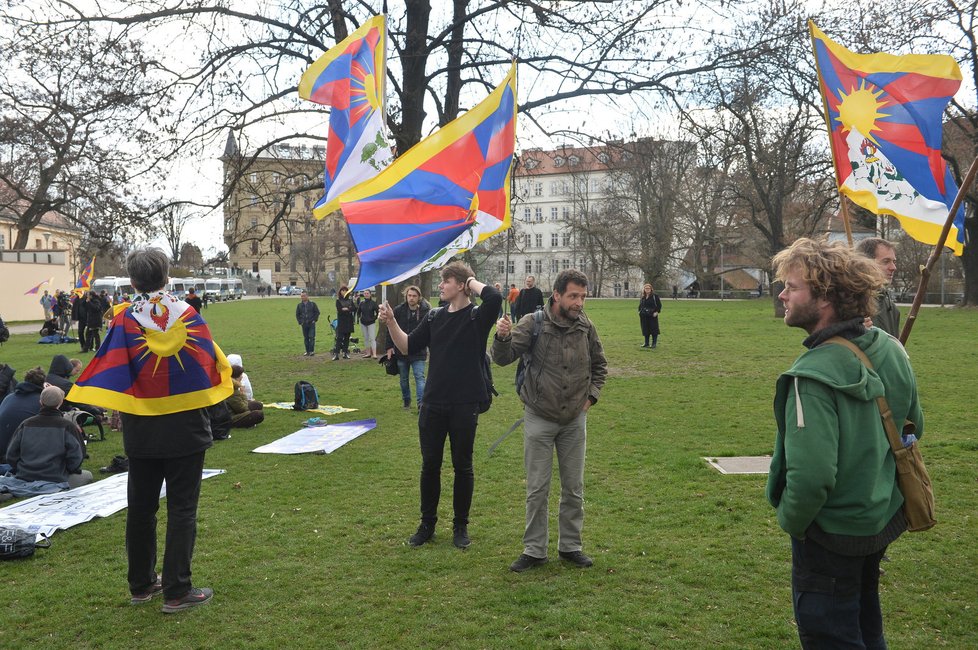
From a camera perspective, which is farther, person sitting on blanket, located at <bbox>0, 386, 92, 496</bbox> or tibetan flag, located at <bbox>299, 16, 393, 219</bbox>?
person sitting on blanket, located at <bbox>0, 386, 92, 496</bbox>

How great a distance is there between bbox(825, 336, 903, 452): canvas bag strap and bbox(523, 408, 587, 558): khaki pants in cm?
266

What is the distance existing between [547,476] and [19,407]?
5842mm

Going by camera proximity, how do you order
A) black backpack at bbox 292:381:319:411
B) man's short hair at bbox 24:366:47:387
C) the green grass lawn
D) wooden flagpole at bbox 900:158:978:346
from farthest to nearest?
black backpack at bbox 292:381:319:411 → man's short hair at bbox 24:366:47:387 → the green grass lawn → wooden flagpole at bbox 900:158:978:346

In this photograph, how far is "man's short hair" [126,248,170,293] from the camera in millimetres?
4621

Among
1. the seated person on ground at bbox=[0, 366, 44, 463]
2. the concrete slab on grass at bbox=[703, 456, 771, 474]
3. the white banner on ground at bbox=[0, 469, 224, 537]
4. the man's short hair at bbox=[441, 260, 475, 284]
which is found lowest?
the white banner on ground at bbox=[0, 469, 224, 537]

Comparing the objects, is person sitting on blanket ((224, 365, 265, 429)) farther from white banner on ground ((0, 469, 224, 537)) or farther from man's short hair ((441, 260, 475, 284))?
man's short hair ((441, 260, 475, 284))

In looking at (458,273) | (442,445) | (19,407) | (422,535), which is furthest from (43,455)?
(458,273)

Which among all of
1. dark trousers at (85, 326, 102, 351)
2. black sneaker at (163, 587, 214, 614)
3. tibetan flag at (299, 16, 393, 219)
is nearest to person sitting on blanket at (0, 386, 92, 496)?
black sneaker at (163, 587, 214, 614)

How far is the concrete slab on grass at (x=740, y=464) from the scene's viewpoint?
7859 mm

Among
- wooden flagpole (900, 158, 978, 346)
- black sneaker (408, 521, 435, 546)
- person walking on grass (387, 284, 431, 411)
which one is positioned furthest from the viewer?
person walking on grass (387, 284, 431, 411)

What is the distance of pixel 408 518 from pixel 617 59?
10.2 m

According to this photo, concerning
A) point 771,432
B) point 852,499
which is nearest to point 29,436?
point 852,499

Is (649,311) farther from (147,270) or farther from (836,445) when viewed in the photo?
(836,445)

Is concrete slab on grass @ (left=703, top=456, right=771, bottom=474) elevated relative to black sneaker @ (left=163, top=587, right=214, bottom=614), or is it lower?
elevated
